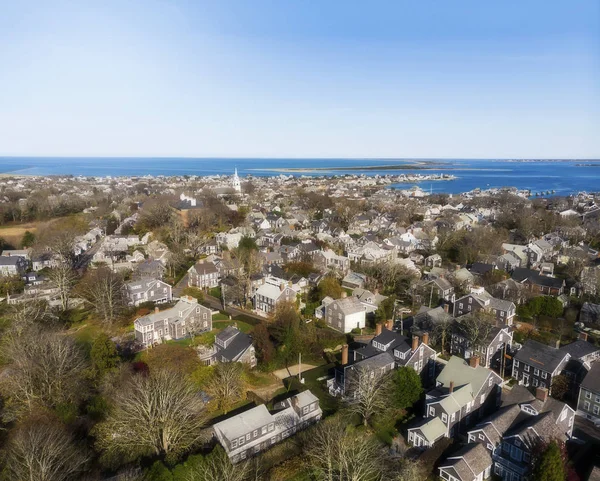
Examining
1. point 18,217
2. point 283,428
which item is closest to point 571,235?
point 283,428

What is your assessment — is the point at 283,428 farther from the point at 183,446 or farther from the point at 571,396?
the point at 571,396

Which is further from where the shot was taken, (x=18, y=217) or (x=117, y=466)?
(x=18, y=217)

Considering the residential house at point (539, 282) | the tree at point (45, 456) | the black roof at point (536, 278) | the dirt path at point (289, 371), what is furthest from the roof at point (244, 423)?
the black roof at point (536, 278)

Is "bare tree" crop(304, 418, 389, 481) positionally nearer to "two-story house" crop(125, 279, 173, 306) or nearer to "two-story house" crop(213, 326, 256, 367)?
"two-story house" crop(213, 326, 256, 367)

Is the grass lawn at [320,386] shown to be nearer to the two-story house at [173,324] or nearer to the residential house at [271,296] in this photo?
the residential house at [271,296]

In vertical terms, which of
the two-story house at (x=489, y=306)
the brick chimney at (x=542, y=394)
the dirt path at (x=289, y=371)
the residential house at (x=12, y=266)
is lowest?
the dirt path at (x=289, y=371)
